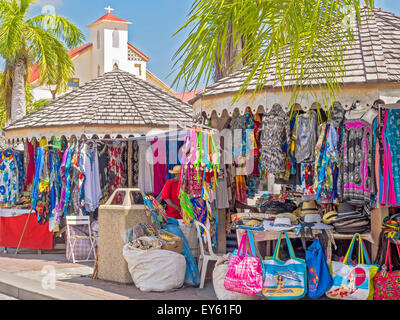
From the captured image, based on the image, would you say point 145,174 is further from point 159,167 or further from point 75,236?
point 75,236

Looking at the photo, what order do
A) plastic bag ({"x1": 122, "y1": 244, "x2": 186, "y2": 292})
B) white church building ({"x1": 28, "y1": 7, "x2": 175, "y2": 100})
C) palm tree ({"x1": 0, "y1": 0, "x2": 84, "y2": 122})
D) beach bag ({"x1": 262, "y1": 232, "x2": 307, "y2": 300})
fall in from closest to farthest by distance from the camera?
beach bag ({"x1": 262, "y1": 232, "x2": 307, "y2": 300}), plastic bag ({"x1": 122, "y1": 244, "x2": 186, "y2": 292}), palm tree ({"x1": 0, "y1": 0, "x2": 84, "y2": 122}), white church building ({"x1": 28, "y1": 7, "x2": 175, "y2": 100})

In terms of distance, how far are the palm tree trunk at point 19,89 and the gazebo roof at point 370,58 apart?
14.5 meters

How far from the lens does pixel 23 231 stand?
14047mm

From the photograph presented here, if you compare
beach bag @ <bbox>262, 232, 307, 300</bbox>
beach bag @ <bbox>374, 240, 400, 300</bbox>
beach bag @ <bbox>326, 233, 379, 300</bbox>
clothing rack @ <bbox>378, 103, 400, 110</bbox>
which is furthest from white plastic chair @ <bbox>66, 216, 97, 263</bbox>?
clothing rack @ <bbox>378, 103, 400, 110</bbox>

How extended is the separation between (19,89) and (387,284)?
17770mm

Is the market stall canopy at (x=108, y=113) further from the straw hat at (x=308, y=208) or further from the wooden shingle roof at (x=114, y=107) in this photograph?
the straw hat at (x=308, y=208)

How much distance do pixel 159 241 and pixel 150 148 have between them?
A: 4848 mm

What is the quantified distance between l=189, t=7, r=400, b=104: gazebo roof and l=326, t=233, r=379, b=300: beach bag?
2.10 m

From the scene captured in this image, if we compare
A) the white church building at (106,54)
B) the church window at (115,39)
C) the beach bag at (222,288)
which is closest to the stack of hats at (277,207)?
the beach bag at (222,288)

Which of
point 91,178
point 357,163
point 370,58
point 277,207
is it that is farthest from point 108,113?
point 357,163

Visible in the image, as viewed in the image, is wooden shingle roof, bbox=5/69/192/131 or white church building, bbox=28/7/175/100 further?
white church building, bbox=28/7/175/100

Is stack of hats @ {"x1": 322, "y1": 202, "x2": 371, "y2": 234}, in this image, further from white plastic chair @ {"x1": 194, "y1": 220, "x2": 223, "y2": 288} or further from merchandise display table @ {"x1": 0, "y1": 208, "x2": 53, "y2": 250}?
merchandise display table @ {"x1": 0, "y1": 208, "x2": 53, "y2": 250}

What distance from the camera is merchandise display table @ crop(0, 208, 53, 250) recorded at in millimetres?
14055
